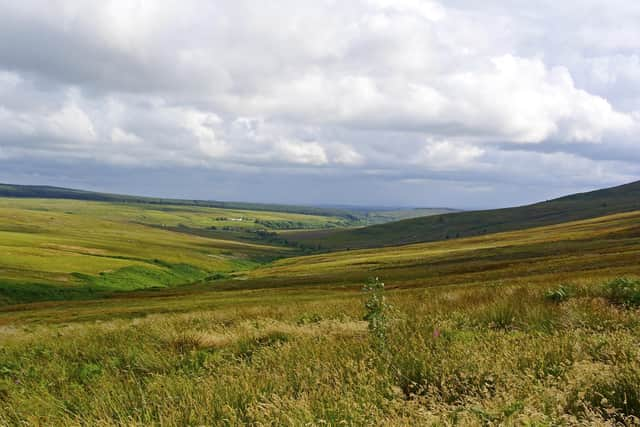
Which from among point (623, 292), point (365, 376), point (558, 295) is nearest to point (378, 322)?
point (365, 376)

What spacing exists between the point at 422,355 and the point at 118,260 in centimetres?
14273

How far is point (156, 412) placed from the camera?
6738mm

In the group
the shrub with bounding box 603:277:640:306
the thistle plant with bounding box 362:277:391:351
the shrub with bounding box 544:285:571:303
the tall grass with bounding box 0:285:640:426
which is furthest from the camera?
the shrub with bounding box 544:285:571:303

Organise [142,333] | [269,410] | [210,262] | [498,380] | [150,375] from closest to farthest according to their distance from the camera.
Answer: [269,410] → [498,380] → [150,375] → [142,333] → [210,262]

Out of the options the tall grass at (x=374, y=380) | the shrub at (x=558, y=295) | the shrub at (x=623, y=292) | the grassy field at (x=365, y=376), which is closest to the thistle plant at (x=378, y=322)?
the grassy field at (x=365, y=376)

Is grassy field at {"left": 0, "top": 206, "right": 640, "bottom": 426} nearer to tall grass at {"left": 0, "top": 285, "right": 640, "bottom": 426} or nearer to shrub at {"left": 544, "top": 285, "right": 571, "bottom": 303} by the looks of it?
tall grass at {"left": 0, "top": 285, "right": 640, "bottom": 426}

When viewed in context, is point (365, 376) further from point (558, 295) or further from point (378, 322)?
point (558, 295)

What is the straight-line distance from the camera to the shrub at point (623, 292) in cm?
1324

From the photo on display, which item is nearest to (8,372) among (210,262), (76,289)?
(76,289)

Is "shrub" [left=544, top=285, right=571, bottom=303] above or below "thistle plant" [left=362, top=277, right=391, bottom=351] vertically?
below

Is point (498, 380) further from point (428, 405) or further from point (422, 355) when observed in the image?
point (422, 355)

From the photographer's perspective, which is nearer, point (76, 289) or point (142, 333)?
point (142, 333)

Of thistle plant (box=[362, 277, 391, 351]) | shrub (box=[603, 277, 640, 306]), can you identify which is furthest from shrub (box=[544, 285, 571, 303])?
thistle plant (box=[362, 277, 391, 351])

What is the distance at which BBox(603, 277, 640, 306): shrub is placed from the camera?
1324 cm
